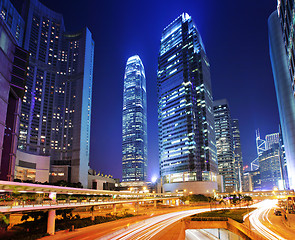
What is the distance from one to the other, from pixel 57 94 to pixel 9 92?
290 feet

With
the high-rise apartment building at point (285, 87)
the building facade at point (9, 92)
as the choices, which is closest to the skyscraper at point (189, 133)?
the high-rise apartment building at point (285, 87)

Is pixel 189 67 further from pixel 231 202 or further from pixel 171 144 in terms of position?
pixel 231 202

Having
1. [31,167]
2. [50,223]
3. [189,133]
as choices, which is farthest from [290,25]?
[189,133]

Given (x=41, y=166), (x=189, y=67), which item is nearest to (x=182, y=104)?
(x=189, y=67)

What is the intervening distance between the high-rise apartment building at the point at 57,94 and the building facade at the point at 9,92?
6195cm

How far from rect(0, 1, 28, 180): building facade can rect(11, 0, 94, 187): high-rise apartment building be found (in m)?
62.0

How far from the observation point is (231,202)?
413ft

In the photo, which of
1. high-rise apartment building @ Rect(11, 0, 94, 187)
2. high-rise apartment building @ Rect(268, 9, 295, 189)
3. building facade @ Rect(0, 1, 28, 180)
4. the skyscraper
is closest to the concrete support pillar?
building facade @ Rect(0, 1, 28, 180)

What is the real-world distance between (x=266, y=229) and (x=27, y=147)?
14746 cm

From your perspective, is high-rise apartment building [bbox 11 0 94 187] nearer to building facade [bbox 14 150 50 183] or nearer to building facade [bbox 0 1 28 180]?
building facade [bbox 14 150 50 183]

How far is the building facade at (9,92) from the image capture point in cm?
8150

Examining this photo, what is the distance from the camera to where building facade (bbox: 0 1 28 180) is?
8150 centimetres

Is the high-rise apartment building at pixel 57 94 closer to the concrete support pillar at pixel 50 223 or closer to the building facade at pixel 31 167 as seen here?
the building facade at pixel 31 167

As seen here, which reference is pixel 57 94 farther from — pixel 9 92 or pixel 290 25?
pixel 290 25
